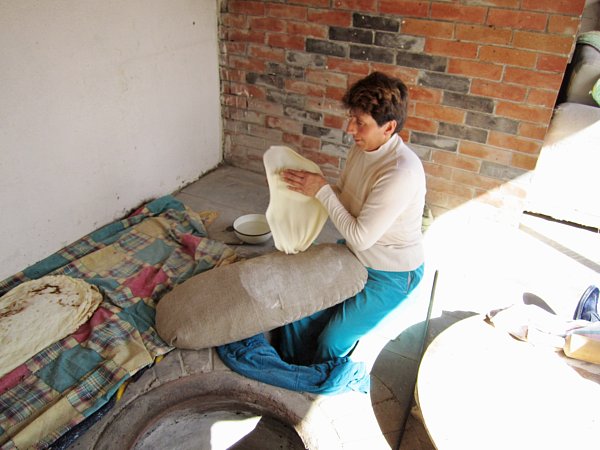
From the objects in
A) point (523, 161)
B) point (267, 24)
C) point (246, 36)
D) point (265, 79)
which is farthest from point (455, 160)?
point (246, 36)

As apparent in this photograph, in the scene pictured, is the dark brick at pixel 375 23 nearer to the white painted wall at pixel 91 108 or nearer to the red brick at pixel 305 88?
the red brick at pixel 305 88

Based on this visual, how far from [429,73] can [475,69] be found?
25cm

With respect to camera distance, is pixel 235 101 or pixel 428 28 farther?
pixel 235 101

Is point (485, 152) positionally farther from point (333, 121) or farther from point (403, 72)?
point (333, 121)

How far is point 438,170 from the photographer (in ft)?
9.48

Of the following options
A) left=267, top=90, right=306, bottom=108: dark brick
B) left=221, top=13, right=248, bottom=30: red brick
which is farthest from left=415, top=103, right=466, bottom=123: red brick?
left=221, top=13, right=248, bottom=30: red brick

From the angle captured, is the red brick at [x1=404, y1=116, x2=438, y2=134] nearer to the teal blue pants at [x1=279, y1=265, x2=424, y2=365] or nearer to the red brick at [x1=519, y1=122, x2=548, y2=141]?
the red brick at [x1=519, y1=122, x2=548, y2=141]

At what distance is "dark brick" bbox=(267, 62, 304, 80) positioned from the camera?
305cm

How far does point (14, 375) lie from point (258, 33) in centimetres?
242

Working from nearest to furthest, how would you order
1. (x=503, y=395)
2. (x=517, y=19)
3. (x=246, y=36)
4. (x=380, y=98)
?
(x=503, y=395) < (x=380, y=98) < (x=517, y=19) < (x=246, y=36)

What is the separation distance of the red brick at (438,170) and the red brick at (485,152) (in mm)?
142

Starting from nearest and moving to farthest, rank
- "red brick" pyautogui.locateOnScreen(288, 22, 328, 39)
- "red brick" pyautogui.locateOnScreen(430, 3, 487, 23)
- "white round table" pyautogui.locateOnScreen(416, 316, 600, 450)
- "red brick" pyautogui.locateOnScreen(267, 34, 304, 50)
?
"white round table" pyautogui.locateOnScreen(416, 316, 600, 450) → "red brick" pyautogui.locateOnScreen(430, 3, 487, 23) → "red brick" pyautogui.locateOnScreen(288, 22, 328, 39) → "red brick" pyautogui.locateOnScreen(267, 34, 304, 50)

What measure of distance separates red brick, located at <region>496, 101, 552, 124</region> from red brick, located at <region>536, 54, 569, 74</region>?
21 centimetres

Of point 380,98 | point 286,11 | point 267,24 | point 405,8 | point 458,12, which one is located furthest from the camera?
point 267,24
